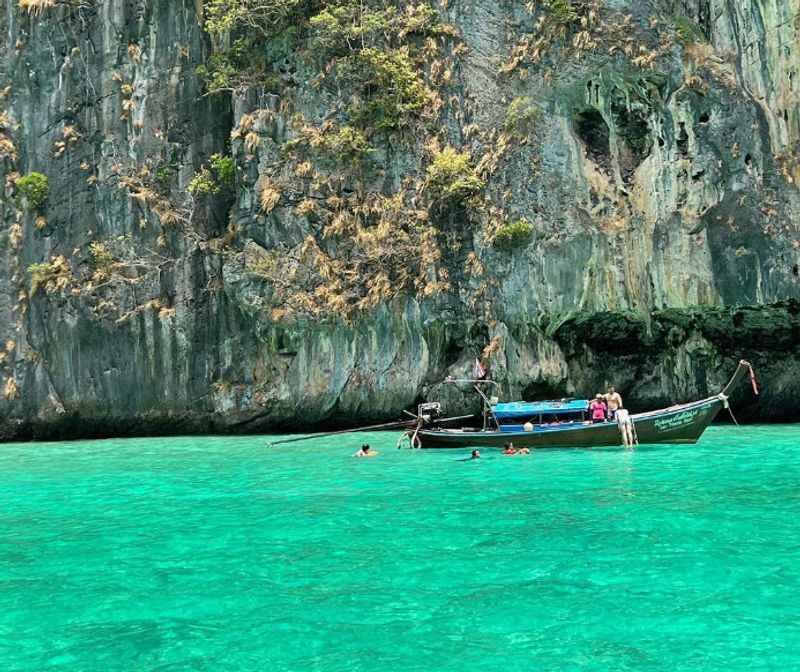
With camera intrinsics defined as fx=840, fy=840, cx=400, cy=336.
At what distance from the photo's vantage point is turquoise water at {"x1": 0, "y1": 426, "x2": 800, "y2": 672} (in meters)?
8.45

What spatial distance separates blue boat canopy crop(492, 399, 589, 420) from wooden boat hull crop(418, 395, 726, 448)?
924 mm

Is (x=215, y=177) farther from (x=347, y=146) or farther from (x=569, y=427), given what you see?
(x=569, y=427)

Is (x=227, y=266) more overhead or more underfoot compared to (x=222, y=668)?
more overhead

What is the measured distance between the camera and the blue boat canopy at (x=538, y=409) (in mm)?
26219

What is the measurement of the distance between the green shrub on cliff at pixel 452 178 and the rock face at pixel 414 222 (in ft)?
0.29

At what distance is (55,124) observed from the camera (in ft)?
116

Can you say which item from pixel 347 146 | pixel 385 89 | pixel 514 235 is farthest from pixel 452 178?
pixel 385 89

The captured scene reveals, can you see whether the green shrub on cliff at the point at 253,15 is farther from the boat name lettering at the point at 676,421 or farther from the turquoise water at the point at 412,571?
the boat name lettering at the point at 676,421

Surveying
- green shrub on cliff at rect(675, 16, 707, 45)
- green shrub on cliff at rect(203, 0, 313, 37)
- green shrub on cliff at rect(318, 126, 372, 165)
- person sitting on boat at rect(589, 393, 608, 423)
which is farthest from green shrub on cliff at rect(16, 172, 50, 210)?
green shrub on cliff at rect(675, 16, 707, 45)

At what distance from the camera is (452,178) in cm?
3259

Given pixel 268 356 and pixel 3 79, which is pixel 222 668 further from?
pixel 3 79

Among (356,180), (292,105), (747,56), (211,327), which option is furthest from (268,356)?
(747,56)

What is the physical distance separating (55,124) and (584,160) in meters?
21.9

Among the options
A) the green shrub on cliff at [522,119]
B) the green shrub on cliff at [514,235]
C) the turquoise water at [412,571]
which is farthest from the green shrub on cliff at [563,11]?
the turquoise water at [412,571]
